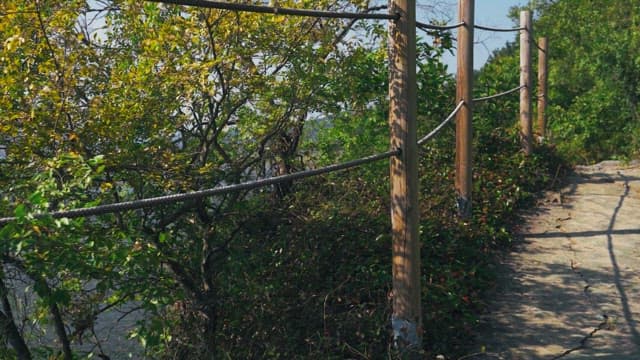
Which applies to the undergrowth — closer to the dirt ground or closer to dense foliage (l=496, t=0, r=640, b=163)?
the dirt ground

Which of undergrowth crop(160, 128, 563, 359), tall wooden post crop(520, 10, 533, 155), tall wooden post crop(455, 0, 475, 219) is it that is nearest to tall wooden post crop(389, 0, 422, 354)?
undergrowth crop(160, 128, 563, 359)

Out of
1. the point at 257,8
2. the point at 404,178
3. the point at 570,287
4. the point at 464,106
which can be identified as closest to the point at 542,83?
the point at 464,106

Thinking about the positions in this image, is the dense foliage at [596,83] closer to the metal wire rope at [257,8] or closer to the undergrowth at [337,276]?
the undergrowth at [337,276]

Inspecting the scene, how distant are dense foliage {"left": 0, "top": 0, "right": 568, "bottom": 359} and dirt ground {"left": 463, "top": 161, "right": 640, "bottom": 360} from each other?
0.23 metres

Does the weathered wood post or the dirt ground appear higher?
the weathered wood post

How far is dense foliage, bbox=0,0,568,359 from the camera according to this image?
3.39 meters

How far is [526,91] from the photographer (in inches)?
344

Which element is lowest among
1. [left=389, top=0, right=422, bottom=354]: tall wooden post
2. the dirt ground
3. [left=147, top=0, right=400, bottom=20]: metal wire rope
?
the dirt ground

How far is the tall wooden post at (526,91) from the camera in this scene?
8750 millimetres

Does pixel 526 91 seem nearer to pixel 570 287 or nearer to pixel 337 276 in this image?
pixel 570 287

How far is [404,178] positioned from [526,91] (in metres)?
5.46

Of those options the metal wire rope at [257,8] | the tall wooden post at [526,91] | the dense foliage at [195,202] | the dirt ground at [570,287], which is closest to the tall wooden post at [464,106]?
the dirt ground at [570,287]

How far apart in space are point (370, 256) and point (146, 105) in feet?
6.22

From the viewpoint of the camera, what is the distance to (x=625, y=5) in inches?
707
